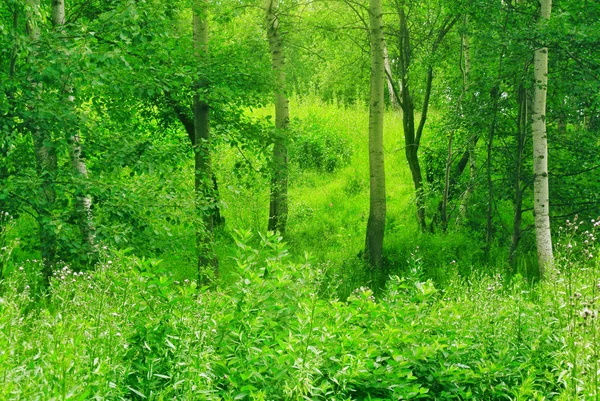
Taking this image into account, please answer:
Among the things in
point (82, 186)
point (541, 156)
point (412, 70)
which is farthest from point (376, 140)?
A: point (82, 186)

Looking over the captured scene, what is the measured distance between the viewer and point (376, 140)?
11289 millimetres

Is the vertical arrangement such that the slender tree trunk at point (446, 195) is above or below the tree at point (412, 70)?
below

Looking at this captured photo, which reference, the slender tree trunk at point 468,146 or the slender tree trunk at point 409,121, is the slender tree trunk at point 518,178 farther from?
the slender tree trunk at point 409,121

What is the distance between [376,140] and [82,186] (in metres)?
5.83

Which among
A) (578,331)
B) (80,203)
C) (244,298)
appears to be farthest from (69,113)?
(578,331)

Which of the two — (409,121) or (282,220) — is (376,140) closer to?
(282,220)

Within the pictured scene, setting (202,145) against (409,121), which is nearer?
(202,145)

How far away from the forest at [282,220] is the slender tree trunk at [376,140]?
0.13ft

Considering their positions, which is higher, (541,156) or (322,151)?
(541,156)

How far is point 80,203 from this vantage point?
24.7 feet

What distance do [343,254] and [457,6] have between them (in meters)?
5.42

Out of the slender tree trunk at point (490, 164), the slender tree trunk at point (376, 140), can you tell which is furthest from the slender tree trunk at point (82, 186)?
the slender tree trunk at point (490, 164)

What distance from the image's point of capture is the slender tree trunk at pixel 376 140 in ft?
36.4

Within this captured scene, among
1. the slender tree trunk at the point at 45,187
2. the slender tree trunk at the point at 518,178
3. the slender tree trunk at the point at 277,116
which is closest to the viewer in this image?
the slender tree trunk at the point at 45,187
